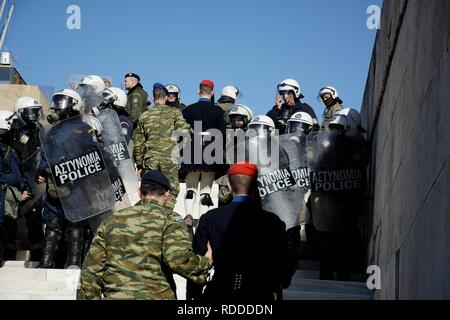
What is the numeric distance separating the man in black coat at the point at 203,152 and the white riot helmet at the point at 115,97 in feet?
Result: 6.85

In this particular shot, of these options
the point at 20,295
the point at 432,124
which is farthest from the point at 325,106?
Answer: the point at 432,124

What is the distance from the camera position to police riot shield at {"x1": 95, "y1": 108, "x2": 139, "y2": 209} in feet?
43.6

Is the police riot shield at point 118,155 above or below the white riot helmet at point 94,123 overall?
below

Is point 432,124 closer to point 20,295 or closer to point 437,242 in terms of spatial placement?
point 437,242

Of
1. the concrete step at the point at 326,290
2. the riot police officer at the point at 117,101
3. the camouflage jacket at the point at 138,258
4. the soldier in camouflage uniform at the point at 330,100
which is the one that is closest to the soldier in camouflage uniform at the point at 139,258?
the camouflage jacket at the point at 138,258

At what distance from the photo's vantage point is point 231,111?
13.8 meters

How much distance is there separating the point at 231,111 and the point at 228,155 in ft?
3.76

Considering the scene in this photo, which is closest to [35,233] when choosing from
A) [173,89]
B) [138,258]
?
[173,89]

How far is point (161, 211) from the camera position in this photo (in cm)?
698

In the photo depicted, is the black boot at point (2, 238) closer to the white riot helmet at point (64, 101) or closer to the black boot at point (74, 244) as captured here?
the black boot at point (74, 244)

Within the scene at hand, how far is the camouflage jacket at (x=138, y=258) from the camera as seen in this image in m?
6.83

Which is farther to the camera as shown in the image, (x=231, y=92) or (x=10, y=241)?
(x=231, y=92)

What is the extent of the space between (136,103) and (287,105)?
256 cm

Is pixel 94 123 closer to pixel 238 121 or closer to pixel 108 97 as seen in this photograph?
pixel 238 121
